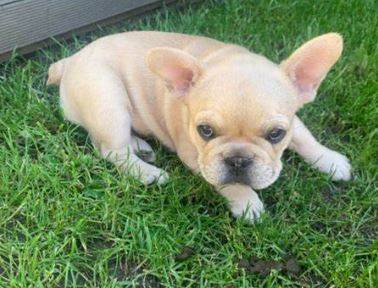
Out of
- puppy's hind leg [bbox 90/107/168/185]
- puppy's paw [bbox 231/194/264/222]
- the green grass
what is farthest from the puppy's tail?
puppy's paw [bbox 231/194/264/222]

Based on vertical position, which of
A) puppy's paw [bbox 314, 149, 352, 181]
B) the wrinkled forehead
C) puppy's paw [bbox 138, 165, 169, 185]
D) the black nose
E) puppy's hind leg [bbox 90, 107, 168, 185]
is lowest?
puppy's paw [bbox 314, 149, 352, 181]

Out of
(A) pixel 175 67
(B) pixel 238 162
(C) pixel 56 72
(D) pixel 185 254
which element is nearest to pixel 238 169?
(B) pixel 238 162

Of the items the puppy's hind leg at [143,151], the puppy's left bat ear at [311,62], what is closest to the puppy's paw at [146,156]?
the puppy's hind leg at [143,151]

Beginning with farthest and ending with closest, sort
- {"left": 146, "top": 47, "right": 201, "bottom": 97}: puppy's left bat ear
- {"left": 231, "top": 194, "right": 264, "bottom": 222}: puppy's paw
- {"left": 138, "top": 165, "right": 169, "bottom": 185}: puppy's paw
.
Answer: {"left": 138, "top": 165, "right": 169, "bottom": 185}: puppy's paw < {"left": 231, "top": 194, "right": 264, "bottom": 222}: puppy's paw < {"left": 146, "top": 47, "right": 201, "bottom": 97}: puppy's left bat ear

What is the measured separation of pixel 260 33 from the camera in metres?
4.93

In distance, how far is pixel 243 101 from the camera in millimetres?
2914

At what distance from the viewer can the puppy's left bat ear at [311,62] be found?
3039 millimetres

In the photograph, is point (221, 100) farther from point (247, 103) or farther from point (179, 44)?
point (179, 44)

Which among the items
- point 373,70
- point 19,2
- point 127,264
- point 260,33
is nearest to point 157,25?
point 260,33

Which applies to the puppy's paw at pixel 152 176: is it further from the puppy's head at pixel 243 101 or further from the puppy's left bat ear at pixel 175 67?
the puppy's left bat ear at pixel 175 67

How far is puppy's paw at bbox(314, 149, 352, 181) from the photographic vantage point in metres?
3.67

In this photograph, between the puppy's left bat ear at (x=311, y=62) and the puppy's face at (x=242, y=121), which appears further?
the puppy's left bat ear at (x=311, y=62)

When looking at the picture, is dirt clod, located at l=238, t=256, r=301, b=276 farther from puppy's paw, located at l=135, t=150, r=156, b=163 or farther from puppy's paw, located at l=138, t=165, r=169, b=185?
puppy's paw, located at l=135, t=150, r=156, b=163

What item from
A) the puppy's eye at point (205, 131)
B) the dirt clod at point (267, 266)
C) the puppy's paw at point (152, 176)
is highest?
the puppy's eye at point (205, 131)
